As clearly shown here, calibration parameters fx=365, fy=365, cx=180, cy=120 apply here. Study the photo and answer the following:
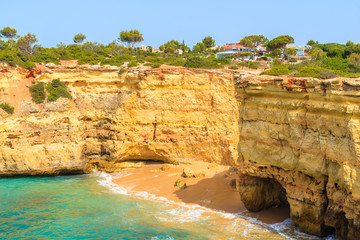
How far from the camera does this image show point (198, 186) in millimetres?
21328

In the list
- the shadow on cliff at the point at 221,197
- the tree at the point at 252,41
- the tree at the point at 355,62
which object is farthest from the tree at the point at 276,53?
the shadow on cliff at the point at 221,197

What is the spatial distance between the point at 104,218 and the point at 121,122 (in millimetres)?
10255

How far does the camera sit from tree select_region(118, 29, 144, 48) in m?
61.7

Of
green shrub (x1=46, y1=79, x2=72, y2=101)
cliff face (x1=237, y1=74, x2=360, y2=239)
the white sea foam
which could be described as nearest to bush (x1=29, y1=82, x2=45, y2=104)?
green shrub (x1=46, y1=79, x2=72, y2=101)

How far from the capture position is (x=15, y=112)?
25.7m

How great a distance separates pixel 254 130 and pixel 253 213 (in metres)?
4.17

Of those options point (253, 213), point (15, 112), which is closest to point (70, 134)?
point (15, 112)

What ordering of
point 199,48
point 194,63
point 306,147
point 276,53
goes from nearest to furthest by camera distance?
point 306,147 < point 194,63 < point 276,53 < point 199,48

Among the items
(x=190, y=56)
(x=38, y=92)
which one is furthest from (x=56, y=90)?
(x=190, y=56)

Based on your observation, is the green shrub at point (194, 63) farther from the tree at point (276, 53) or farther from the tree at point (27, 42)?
the tree at point (276, 53)

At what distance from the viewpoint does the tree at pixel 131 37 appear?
202 feet

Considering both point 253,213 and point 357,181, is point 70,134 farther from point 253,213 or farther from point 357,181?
point 357,181

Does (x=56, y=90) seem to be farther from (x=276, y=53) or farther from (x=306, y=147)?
(x=276, y=53)

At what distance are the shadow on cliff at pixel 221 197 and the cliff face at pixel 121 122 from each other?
306 centimetres
